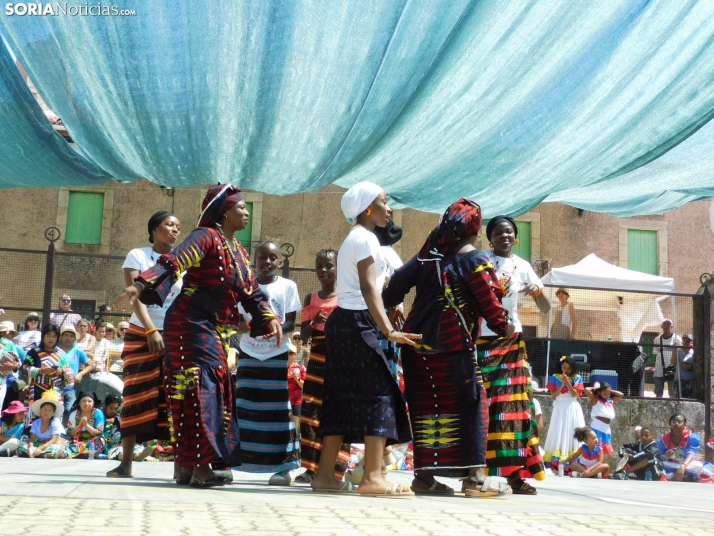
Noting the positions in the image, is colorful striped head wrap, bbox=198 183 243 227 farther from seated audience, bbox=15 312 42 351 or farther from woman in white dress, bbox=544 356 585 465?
seated audience, bbox=15 312 42 351

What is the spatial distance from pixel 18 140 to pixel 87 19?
3.70ft

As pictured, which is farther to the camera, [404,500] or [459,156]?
[459,156]

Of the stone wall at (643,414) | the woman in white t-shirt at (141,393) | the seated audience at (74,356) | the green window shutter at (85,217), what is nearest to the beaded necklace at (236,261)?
the woman in white t-shirt at (141,393)

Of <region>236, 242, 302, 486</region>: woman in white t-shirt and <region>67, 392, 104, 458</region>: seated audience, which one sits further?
<region>67, 392, 104, 458</region>: seated audience

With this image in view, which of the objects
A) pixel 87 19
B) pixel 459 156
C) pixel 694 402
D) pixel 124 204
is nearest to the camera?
pixel 87 19

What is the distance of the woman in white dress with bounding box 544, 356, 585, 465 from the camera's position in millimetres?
11922

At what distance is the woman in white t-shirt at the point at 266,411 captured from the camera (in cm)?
586

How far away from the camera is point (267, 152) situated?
22.2 ft

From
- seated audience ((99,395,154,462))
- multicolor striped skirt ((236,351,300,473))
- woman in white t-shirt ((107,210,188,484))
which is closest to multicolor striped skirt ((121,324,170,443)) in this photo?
woman in white t-shirt ((107,210,188,484))

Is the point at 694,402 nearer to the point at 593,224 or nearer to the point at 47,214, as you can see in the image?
the point at 593,224

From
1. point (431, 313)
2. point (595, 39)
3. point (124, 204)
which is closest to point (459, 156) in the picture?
point (595, 39)

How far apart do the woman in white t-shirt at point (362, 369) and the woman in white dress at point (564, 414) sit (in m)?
7.22

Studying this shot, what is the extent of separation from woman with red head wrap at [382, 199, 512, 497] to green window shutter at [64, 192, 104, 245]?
78.6ft

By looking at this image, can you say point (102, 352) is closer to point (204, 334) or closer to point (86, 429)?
point (86, 429)
